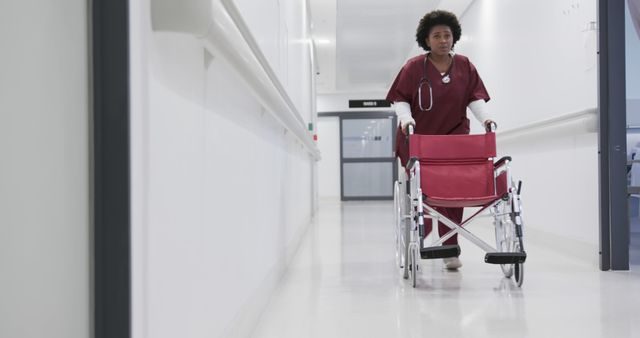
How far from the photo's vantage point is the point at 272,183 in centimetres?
262

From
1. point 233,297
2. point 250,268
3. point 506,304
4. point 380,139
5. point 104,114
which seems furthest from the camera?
point 380,139

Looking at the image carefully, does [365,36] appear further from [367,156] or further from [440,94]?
[440,94]

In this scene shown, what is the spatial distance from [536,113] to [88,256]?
4402 millimetres

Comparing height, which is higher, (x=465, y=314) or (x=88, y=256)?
(x=88, y=256)

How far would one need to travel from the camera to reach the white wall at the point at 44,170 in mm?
574

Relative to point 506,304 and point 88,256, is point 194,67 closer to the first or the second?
point 88,256

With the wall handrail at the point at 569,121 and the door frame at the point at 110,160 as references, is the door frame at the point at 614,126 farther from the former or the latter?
the door frame at the point at 110,160

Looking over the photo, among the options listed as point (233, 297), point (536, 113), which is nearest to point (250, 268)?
point (233, 297)

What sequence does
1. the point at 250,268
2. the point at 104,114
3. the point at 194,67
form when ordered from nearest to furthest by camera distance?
the point at 104,114 < the point at 194,67 < the point at 250,268

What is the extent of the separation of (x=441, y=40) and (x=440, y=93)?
1.10 feet

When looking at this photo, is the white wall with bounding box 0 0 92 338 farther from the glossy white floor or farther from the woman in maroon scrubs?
the woman in maroon scrubs

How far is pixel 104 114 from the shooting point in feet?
2.40

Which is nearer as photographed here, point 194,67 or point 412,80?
point 194,67

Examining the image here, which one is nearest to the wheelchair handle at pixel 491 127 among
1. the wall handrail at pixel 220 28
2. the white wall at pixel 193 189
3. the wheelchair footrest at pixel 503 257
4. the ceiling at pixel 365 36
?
the wheelchair footrest at pixel 503 257
